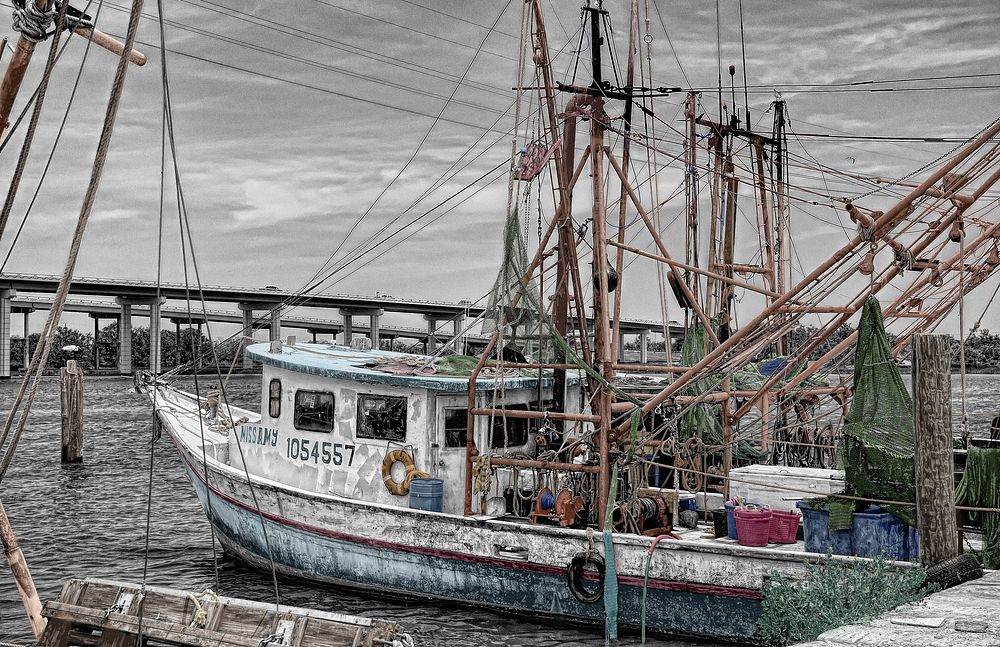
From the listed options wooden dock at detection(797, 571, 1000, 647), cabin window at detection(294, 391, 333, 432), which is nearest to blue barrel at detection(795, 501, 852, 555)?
wooden dock at detection(797, 571, 1000, 647)

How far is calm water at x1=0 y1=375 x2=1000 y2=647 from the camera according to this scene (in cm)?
1425

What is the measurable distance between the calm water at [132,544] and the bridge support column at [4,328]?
36.2m

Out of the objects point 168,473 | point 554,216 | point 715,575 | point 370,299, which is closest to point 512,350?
point 554,216

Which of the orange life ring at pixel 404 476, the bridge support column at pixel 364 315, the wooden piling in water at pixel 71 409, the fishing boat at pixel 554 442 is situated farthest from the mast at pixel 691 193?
the bridge support column at pixel 364 315

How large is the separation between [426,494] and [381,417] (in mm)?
1630

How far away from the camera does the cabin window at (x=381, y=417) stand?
51.1ft

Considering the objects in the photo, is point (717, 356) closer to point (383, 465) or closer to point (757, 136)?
point (383, 465)

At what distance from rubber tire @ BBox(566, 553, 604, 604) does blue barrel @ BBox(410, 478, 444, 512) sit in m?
2.54

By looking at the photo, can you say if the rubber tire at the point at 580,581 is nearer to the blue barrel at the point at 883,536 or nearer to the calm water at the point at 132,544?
the calm water at the point at 132,544

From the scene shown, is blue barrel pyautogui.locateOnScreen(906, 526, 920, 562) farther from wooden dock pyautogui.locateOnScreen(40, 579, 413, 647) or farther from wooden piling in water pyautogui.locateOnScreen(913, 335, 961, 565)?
wooden dock pyautogui.locateOnScreen(40, 579, 413, 647)

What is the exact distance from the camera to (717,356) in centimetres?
1317

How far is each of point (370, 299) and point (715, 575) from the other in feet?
240

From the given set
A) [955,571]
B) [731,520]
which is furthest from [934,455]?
[731,520]

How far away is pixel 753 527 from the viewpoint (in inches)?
493
